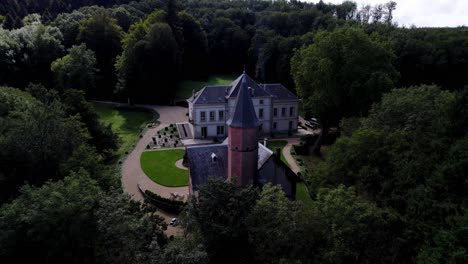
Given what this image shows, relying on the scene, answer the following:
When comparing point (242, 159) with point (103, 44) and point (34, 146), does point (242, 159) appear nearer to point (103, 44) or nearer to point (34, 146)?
point (34, 146)

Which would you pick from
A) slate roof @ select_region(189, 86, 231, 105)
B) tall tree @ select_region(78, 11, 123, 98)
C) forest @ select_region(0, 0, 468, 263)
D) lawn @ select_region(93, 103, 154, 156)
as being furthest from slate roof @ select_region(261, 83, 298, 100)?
tall tree @ select_region(78, 11, 123, 98)

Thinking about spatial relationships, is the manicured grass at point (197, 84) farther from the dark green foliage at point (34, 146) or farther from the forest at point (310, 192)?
the dark green foliage at point (34, 146)

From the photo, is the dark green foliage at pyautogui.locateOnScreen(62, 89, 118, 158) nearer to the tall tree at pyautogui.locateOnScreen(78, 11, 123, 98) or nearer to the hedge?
the hedge

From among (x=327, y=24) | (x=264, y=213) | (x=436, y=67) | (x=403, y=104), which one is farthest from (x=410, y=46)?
(x=264, y=213)

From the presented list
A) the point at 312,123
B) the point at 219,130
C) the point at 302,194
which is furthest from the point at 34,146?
the point at 312,123

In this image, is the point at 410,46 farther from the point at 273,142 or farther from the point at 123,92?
the point at 123,92

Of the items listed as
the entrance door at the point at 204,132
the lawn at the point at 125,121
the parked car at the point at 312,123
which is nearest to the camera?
the lawn at the point at 125,121

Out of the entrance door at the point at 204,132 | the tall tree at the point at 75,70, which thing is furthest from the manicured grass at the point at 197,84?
the entrance door at the point at 204,132
